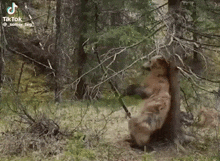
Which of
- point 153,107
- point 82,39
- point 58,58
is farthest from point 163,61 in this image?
point 82,39

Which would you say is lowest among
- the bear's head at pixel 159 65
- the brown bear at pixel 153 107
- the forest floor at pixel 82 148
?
the forest floor at pixel 82 148

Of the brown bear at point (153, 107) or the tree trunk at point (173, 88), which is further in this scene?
the tree trunk at point (173, 88)

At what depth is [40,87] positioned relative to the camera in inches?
599

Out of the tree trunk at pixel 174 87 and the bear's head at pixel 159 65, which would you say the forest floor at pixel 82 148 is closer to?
the tree trunk at pixel 174 87

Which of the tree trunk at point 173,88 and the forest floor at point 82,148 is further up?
the tree trunk at point 173,88

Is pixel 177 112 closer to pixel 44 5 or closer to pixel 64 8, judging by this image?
pixel 64 8

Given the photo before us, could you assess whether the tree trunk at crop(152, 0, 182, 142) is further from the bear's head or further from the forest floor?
the forest floor

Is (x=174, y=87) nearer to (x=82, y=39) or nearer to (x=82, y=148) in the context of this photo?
(x=82, y=148)

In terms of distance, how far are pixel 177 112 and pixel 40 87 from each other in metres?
10.5

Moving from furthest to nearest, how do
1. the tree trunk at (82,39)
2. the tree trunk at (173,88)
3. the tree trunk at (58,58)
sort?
the tree trunk at (82,39)
the tree trunk at (58,58)
the tree trunk at (173,88)

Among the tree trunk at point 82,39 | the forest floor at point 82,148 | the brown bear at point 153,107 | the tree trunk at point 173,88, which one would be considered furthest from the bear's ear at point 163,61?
the tree trunk at point 82,39

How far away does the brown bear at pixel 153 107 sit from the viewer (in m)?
6.22

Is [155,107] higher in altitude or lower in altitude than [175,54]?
lower

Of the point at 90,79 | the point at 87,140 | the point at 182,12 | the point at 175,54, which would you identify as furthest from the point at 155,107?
the point at 90,79
